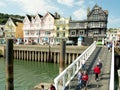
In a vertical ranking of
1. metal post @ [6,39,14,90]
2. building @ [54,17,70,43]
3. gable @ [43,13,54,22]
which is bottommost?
metal post @ [6,39,14,90]

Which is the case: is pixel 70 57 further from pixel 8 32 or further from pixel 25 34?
pixel 8 32

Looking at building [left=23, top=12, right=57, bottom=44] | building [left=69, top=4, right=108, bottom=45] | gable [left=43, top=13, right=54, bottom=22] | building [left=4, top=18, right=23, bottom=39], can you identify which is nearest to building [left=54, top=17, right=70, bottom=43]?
building [left=69, top=4, right=108, bottom=45]

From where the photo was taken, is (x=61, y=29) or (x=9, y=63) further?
(x=61, y=29)

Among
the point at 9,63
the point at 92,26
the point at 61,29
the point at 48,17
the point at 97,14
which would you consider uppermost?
the point at 97,14

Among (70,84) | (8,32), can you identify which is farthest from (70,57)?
(8,32)

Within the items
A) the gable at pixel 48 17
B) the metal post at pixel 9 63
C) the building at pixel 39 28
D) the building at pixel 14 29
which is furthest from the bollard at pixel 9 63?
the building at pixel 14 29

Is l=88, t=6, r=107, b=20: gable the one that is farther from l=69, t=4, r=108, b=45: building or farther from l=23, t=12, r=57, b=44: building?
l=23, t=12, r=57, b=44: building

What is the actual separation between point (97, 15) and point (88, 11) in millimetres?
3577

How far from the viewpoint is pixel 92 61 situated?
25.2 meters

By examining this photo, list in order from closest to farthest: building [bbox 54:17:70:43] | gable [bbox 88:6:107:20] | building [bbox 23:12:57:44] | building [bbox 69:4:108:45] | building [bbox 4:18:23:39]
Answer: building [bbox 69:4:108:45]
gable [bbox 88:6:107:20]
building [bbox 54:17:70:43]
building [bbox 23:12:57:44]
building [bbox 4:18:23:39]

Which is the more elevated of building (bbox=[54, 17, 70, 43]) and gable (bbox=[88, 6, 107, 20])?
gable (bbox=[88, 6, 107, 20])

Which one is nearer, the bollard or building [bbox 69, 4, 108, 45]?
the bollard

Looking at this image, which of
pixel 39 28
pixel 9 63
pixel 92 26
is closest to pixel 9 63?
pixel 9 63

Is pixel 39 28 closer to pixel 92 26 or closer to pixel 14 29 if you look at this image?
pixel 14 29
